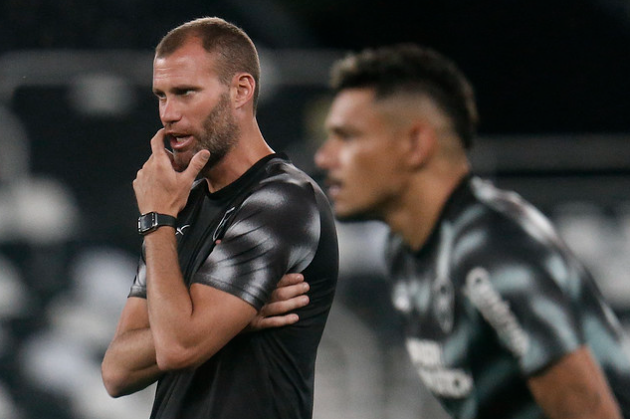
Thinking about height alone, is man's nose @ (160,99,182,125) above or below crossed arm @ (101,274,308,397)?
above

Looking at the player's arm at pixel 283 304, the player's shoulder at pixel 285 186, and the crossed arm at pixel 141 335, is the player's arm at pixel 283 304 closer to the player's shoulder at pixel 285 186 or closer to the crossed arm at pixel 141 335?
the crossed arm at pixel 141 335

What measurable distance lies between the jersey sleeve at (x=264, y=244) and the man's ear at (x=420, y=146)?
0.40 m

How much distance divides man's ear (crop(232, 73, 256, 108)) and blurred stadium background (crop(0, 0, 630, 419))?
3181mm

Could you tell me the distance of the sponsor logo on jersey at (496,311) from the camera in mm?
2445

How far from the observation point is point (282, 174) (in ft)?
8.73

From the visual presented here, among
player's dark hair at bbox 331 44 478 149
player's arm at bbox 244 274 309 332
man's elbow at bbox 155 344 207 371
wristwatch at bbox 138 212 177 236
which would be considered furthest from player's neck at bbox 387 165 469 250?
man's elbow at bbox 155 344 207 371

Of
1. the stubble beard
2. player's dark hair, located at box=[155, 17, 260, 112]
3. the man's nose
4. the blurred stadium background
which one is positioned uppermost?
player's dark hair, located at box=[155, 17, 260, 112]

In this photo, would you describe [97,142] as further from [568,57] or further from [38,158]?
[568,57]

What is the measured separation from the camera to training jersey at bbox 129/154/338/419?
2.49 meters

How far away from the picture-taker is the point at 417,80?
3.00 m

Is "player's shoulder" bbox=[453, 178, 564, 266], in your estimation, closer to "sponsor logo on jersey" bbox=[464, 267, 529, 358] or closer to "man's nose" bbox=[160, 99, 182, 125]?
"sponsor logo on jersey" bbox=[464, 267, 529, 358]

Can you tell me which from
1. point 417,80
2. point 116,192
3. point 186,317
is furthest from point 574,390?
point 116,192

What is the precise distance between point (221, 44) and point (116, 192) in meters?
3.40

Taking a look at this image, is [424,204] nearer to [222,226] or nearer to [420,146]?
[420,146]
